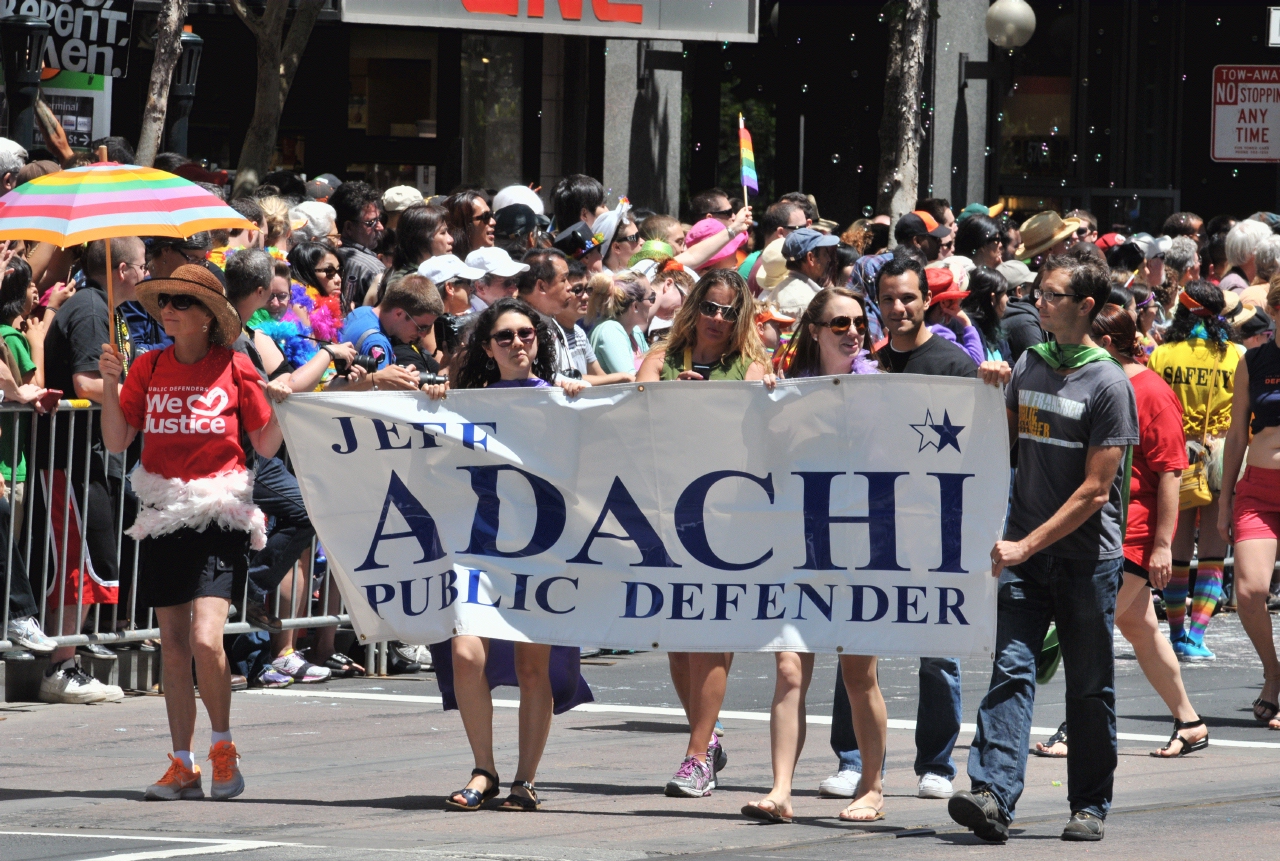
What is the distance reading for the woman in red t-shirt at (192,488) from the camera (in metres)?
7.44

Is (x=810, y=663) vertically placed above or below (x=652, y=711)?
above

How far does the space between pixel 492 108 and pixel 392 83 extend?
3.85ft

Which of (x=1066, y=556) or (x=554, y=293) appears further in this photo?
(x=554, y=293)

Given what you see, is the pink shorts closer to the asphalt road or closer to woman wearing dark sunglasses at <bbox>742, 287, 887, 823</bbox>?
the asphalt road

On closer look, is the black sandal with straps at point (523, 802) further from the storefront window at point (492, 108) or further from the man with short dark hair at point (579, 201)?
the storefront window at point (492, 108)

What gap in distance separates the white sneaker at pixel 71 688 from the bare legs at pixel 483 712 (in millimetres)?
3111

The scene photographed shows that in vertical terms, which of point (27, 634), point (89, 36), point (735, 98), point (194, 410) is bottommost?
point (27, 634)

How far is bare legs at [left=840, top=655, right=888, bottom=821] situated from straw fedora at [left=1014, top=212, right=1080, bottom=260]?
10.1 metres

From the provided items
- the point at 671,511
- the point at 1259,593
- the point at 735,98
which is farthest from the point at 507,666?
the point at 735,98

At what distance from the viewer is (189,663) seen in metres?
7.51

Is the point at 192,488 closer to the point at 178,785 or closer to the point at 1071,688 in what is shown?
the point at 178,785

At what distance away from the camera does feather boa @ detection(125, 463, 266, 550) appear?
24.4ft

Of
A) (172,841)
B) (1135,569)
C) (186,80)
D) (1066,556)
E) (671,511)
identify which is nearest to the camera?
(172,841)

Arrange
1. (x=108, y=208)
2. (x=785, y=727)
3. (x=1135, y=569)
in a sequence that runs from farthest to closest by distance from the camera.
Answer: (x=1135, y=569), (x=108, y=208), (x=785, y=727)
